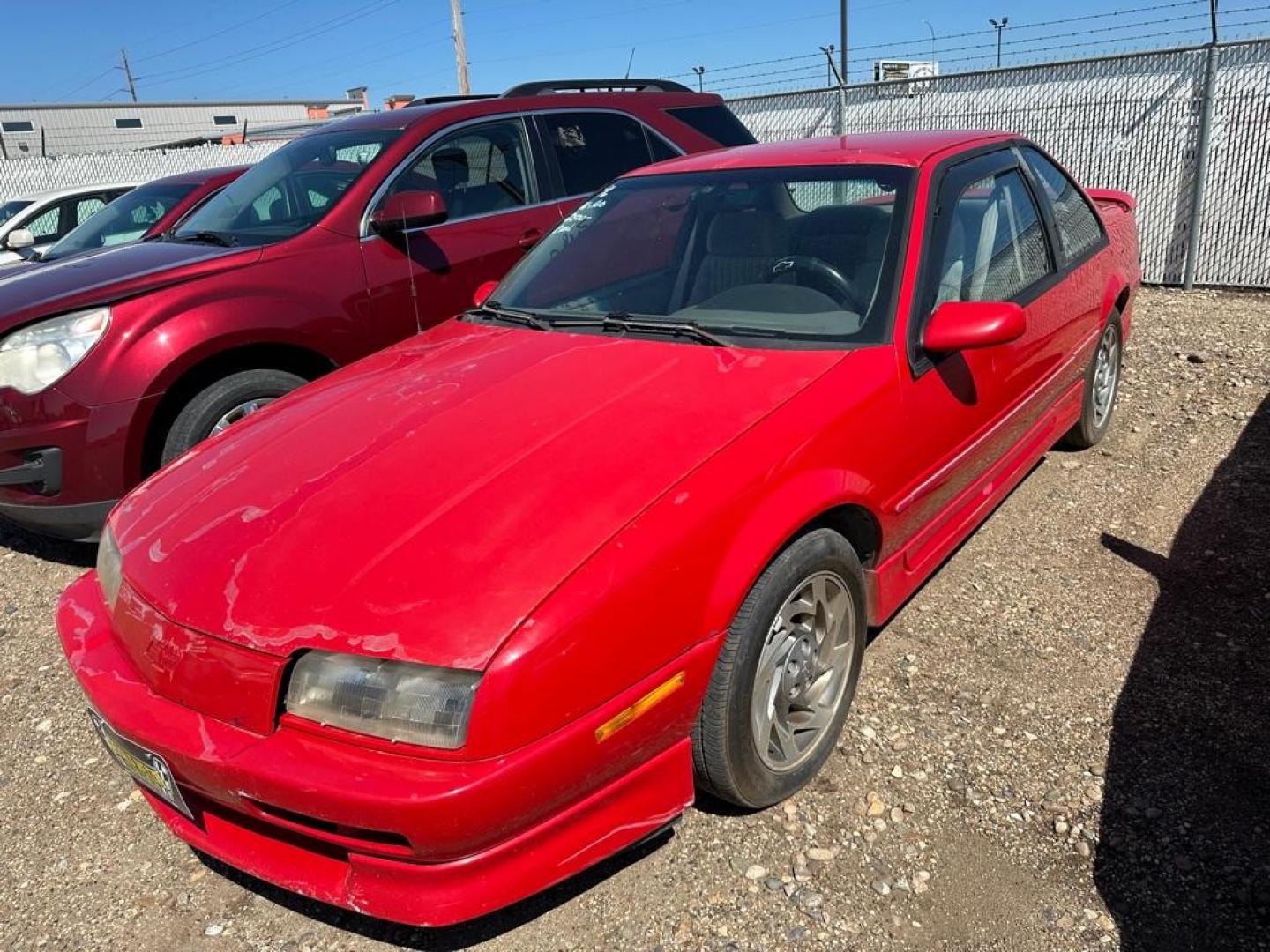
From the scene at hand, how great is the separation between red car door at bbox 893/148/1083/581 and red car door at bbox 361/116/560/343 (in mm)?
2363

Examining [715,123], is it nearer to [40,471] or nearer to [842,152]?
[842,152]

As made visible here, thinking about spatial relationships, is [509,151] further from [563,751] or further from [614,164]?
[563,751]

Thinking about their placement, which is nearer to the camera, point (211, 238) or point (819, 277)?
point (819, 277)

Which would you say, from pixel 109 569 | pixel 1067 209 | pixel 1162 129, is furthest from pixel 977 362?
pixel 1162 129

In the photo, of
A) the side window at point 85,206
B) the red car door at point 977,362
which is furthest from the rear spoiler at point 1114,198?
the side window at point 85,206

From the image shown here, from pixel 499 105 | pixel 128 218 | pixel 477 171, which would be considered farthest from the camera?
pixel 128 218

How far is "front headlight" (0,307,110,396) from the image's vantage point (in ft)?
12.2

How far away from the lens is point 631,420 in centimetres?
233

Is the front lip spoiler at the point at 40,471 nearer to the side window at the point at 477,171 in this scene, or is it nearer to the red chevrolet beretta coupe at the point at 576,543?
the red chevrolet beretta coupe at the point at 576,543

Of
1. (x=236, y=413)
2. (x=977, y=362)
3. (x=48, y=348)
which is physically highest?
(x=48, y=348)

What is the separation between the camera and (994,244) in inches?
132

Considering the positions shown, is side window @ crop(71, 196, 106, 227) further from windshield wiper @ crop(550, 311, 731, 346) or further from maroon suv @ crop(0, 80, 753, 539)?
windshield wiper @ crop(550, 311, 731, 346)

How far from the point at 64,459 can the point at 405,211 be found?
70.1 inches

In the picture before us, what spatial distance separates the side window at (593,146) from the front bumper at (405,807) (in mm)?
3963
